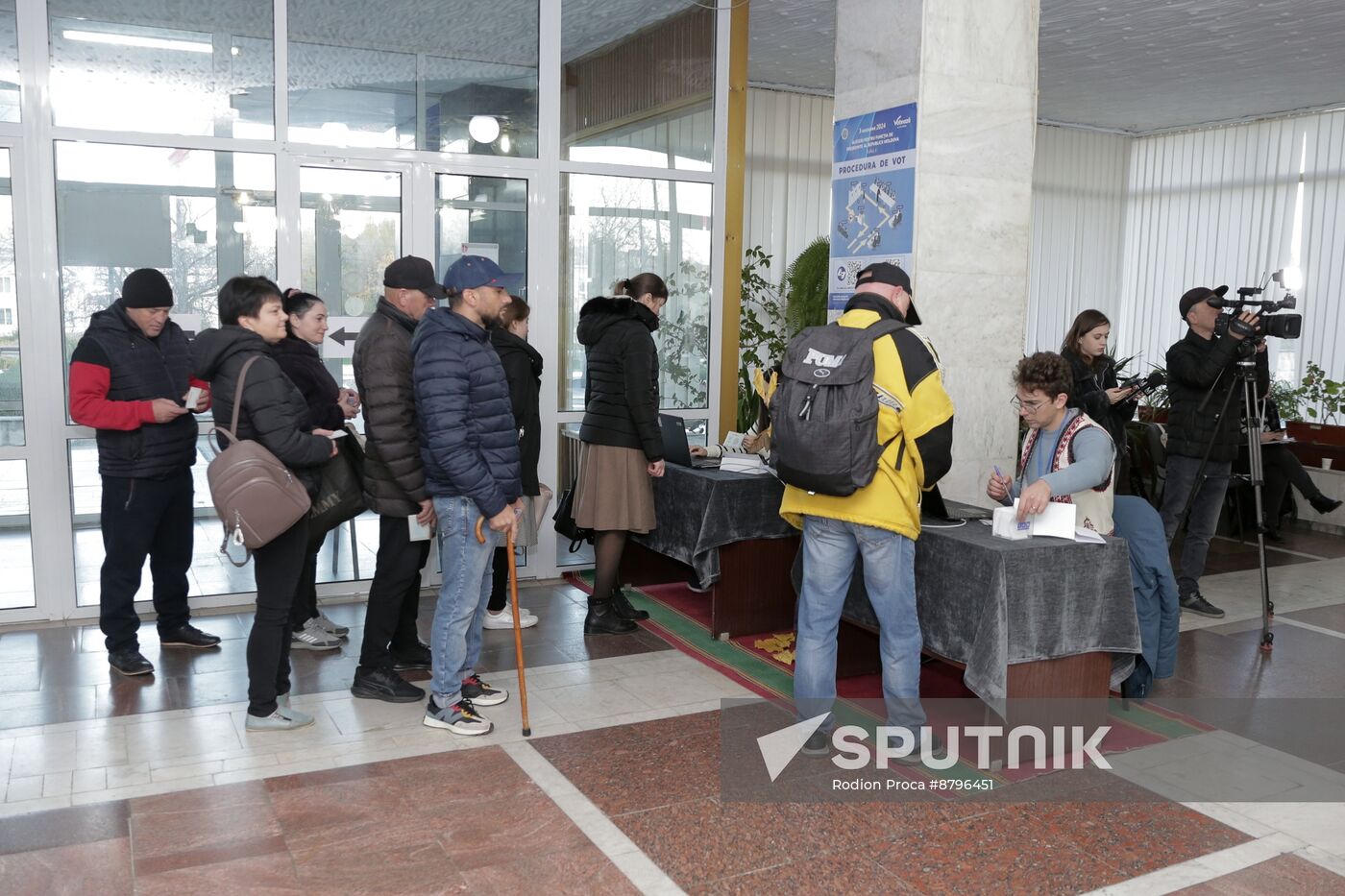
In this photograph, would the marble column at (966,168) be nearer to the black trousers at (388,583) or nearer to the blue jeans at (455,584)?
the blue jeans at (455,584)

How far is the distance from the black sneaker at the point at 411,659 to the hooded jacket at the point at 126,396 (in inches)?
45.3

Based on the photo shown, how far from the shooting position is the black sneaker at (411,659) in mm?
4266

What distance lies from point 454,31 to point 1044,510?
3796 millimetres

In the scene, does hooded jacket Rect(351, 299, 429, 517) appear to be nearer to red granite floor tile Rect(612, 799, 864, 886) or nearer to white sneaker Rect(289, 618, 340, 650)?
white sneaker Rect(289, 618, 340, 650)

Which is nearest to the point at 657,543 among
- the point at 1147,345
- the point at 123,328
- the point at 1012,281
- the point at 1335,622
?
the point at 1012,281

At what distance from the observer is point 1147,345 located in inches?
456

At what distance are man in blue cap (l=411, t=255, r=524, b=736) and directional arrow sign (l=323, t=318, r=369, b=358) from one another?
1.94 metres

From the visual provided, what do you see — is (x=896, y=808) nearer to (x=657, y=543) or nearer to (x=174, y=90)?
(x=657, y=543)

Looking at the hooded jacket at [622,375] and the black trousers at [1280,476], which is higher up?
the hooded jacket at [622,375]

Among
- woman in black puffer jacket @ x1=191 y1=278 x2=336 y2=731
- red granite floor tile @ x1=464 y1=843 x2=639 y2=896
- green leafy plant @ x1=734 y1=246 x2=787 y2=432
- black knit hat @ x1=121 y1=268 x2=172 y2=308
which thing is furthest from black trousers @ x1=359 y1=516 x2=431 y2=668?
green leafy plant @ x1=734 y1=246 x2=787 y2=432

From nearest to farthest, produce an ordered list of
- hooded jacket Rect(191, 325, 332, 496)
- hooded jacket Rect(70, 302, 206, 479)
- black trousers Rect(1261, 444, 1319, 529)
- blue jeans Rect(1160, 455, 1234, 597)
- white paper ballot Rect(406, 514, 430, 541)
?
hooded jacket Rect(191, 325, 332, 496) → white paper ballot Rect(406, 514, 430, 541) → hooded jacket Rect(70, 302, 206, 479) → blue jeans Rect(1160, 455, 1234, 597) → black trousers Rect(1261, 444, 1319, 529)

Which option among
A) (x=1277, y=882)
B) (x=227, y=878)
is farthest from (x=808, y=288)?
(x=227, y=878)

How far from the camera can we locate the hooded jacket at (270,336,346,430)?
3.88 meters

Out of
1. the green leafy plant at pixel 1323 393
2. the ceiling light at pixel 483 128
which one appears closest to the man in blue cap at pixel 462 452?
the ceiling light at pixel 483 128
